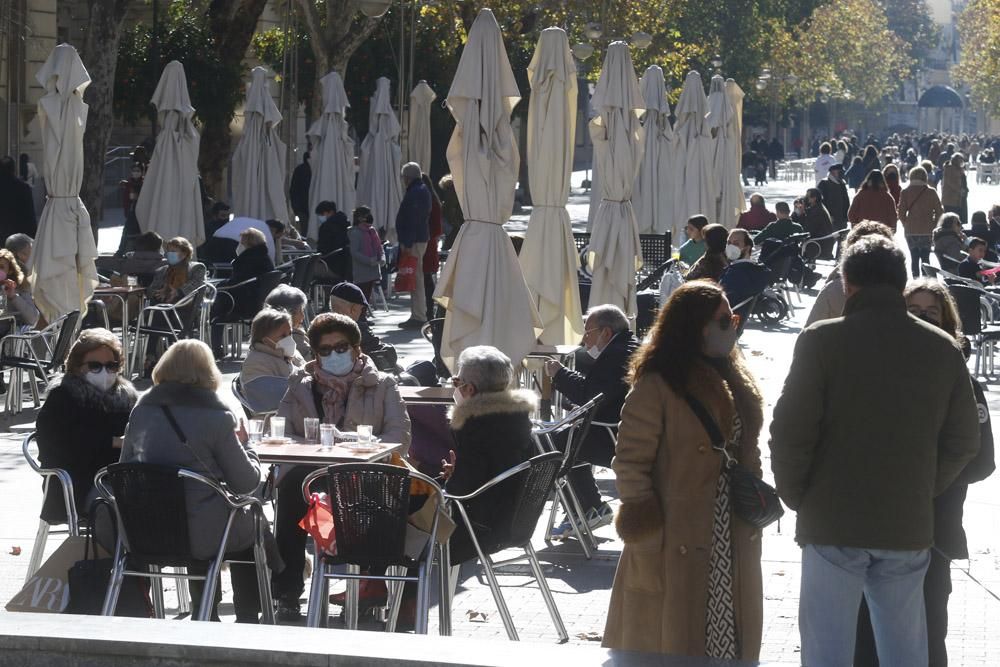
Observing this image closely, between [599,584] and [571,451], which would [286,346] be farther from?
[599,584]

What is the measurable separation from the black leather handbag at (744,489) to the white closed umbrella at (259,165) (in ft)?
55.0

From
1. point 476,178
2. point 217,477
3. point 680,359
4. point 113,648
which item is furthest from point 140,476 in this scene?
point 476,178

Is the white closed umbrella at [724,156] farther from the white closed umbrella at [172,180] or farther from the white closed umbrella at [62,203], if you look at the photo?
the white closed umbrella at [62,203]

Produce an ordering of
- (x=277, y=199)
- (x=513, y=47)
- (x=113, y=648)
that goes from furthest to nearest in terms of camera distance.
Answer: (x=513, y=47)
(x=277, y=199)
(x=113, y=648)

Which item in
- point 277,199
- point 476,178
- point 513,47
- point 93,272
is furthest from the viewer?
point 513,47

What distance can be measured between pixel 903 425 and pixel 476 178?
20.5ft

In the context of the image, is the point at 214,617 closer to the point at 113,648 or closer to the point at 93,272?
the point at 113,648

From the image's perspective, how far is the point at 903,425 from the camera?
15.6 ft

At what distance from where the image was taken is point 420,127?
25312 mm

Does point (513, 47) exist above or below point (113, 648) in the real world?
above

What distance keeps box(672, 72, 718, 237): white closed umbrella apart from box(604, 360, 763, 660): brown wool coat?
16.5m

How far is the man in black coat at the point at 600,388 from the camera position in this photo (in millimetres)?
8820

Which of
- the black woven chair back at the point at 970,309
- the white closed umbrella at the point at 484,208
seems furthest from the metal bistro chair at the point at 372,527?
the black woven chair back at the point at 970,309

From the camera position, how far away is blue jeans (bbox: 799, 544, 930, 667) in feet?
15.8
